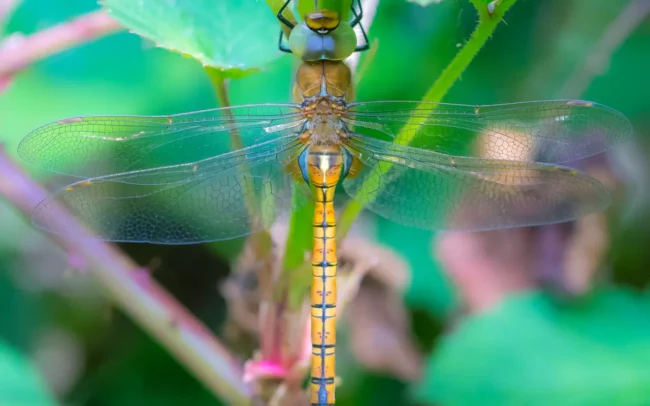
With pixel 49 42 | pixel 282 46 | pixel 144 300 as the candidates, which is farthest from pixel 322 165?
pixel 49 42

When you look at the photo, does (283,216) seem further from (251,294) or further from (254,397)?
(254,397)

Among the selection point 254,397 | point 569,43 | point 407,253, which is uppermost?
point 569,43

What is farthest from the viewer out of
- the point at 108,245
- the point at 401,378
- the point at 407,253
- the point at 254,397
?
the point at 407,253

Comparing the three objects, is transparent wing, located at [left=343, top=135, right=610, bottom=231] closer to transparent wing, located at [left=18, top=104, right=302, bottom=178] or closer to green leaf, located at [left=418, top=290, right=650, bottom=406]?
transparent wing, located at [left=18, top=104, right=302, bottom=178]

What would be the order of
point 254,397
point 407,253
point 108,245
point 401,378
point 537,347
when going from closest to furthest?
1. point 254,397
2. point 108,245
3. point 537,347
4. point 401,378
5. point 407,253

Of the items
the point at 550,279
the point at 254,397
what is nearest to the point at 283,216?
the point at 254,397
